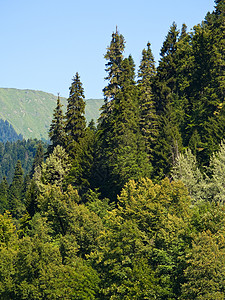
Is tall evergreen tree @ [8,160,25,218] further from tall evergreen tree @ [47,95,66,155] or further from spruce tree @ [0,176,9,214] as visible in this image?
tall evergreen tree @ [47,95,66,155]

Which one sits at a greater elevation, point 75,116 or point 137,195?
point 75,116

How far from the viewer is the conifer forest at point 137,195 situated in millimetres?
36375

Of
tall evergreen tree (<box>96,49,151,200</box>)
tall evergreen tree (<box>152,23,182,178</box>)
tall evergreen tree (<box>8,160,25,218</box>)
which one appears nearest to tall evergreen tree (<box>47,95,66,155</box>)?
tall evergreen tree (<box>96,49,151,200</box>)

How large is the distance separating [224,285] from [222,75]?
1761 inches

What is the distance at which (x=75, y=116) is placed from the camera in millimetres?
74875

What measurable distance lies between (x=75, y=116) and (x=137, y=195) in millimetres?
33072

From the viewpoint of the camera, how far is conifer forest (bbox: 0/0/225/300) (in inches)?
1432

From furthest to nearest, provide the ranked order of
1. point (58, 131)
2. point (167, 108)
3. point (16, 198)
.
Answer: point (16, 198) → point (58, 131) → point (167, 108)

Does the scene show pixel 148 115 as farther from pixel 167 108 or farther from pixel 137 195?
pixel 137 195

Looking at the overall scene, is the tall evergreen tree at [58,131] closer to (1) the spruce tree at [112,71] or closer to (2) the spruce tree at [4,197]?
(1) the spruce tree at [112,71]

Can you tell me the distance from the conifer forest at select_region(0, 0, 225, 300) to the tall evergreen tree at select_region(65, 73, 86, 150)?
0.51 ft

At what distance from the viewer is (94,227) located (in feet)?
162

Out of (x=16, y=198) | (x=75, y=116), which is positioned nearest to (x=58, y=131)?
(x=75, y=116)

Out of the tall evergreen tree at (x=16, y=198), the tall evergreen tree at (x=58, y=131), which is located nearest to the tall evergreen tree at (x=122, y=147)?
the tall evergreen tree at (x=58, y=131)
